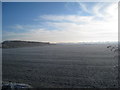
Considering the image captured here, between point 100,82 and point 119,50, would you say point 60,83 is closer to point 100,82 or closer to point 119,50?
point 100,82

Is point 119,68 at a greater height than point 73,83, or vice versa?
point 119,68

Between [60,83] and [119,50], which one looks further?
[60,83]

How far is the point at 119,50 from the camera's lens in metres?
5.96

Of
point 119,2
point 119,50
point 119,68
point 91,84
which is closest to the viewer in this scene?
point 119,2

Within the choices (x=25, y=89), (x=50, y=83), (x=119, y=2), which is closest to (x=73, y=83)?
(x=50, y=83)

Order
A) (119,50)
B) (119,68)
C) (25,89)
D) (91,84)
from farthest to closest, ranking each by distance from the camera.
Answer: (91,84)
(25,89)
(119,68)
(119,50)

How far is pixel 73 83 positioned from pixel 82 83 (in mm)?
597

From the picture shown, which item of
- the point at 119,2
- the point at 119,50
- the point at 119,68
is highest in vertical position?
the point at 119,2

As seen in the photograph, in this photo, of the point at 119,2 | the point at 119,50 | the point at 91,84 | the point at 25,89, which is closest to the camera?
the point at 119,2

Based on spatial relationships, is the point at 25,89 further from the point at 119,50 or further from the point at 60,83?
the point at 119,50

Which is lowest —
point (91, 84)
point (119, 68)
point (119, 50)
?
point (91, 84)

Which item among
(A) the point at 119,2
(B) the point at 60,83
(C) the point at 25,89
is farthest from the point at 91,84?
(A) the point at 119,2

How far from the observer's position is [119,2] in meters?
5.29

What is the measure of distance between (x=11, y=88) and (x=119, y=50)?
16.6ft
